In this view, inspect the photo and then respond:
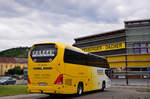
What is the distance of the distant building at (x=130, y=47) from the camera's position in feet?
132

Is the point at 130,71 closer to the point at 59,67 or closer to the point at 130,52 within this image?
the point at 130,52

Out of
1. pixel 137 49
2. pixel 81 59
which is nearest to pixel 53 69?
pixel 81 59

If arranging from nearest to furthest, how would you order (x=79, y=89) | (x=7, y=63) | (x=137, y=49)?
1. (x=79, y=89)
2. (x=137, y=49)
3. (x=7, y=63)

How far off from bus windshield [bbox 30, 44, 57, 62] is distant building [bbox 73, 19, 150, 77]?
87.8 ft

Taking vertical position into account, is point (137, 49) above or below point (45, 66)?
above

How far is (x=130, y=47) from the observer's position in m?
41.1

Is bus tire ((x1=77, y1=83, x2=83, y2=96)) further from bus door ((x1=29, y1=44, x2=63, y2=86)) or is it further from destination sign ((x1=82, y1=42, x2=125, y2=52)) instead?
destination sign ((x1=82, y1=42, x2=125, y2=52))

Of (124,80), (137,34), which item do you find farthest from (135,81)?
(137,34)

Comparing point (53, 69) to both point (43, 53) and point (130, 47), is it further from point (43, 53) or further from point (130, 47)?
point (130, 47)

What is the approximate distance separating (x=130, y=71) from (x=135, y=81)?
248 cm

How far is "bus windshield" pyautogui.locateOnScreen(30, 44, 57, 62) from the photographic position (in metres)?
15.1

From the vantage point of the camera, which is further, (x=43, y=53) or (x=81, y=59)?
(x=81, y=59)

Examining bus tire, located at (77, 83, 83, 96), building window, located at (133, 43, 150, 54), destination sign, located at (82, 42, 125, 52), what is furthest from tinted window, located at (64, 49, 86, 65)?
destination sign, located at (82, 42, 125, 52)

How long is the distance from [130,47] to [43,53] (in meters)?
28.3
